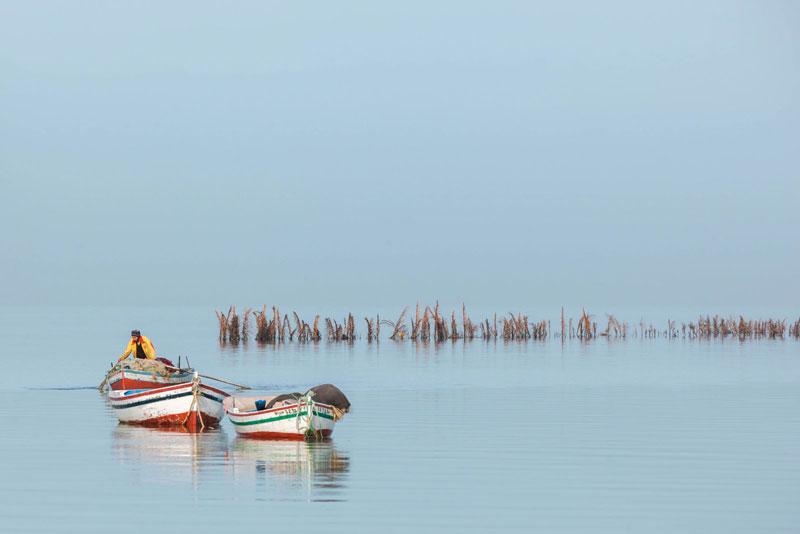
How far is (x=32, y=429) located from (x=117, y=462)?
21.4 feet

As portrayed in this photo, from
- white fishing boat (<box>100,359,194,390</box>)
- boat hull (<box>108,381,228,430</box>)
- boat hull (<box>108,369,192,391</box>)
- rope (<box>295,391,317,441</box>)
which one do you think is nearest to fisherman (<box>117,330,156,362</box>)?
white fishing boat (<box>100,359,194,390</box>)

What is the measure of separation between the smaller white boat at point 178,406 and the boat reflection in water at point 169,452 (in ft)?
0.71

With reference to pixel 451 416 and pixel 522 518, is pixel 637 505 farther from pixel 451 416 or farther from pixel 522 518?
pixel 451 416

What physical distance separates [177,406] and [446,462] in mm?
8102

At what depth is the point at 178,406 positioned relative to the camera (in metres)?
28.6

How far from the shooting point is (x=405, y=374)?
47.4 meters

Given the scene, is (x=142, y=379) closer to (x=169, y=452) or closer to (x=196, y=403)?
(x=196, y=403)

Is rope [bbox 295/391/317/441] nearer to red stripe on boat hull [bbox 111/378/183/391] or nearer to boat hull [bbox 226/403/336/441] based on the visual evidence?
boat hull [bbox 226/403/336/441]

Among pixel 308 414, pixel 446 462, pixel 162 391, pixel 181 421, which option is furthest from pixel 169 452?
pixel 446 462

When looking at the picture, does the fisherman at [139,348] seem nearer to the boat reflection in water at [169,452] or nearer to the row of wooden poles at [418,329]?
the boat reflection in water at [169,452]

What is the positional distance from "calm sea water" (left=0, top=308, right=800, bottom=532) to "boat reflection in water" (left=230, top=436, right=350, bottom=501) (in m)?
0.06

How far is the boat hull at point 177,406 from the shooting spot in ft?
93.3

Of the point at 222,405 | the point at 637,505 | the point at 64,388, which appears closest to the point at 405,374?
the point at 64,388

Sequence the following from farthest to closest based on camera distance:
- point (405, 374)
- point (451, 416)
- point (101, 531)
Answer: point (405, 374) < point (451, 416) < point (101, 531)
